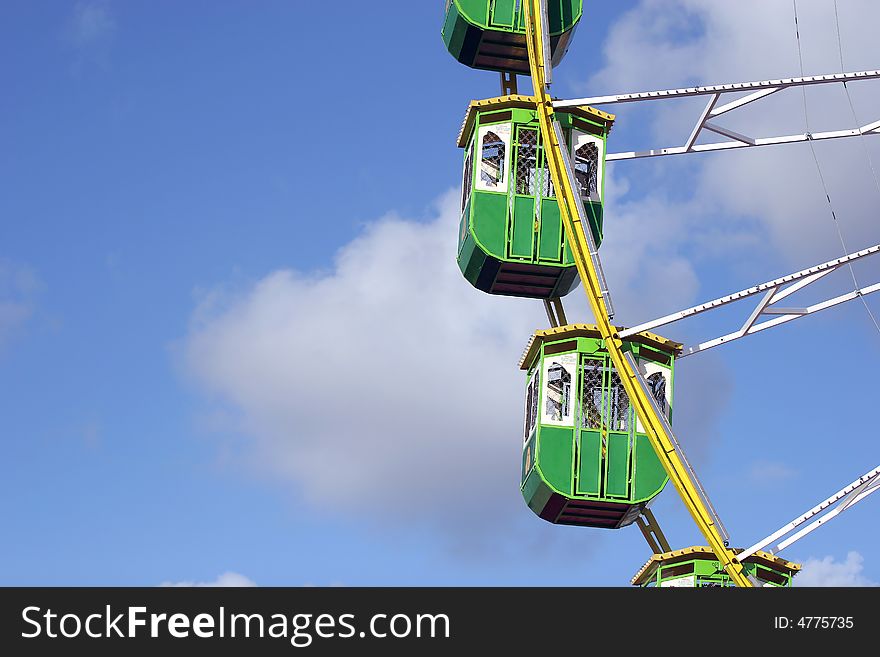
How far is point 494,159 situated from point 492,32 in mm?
3914

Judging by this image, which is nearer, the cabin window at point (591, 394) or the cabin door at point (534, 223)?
the cabin window at point (591, 394)

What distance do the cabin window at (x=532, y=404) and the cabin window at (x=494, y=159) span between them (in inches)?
120

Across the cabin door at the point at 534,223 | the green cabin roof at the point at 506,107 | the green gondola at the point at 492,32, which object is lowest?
the cabin door at the point at 534,223

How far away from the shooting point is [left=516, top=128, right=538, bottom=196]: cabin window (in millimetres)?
29719

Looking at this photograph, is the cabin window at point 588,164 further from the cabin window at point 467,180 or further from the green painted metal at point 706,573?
the green painted metal at point 706,573

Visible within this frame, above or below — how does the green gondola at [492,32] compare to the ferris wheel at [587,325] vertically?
above

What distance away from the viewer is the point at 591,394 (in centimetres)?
2825

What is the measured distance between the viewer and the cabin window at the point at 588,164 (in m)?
30.4

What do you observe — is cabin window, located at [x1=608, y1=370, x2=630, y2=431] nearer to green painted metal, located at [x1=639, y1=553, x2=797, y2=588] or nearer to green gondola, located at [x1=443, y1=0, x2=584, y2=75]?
green painted metal, located at [x1=639, y1=553, x2=797, y2=588]

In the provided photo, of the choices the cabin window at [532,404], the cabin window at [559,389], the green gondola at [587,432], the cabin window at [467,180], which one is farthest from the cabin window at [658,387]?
the cabin window at [467,180]

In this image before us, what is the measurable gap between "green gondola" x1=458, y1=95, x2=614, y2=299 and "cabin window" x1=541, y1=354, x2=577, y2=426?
5.88 feet
